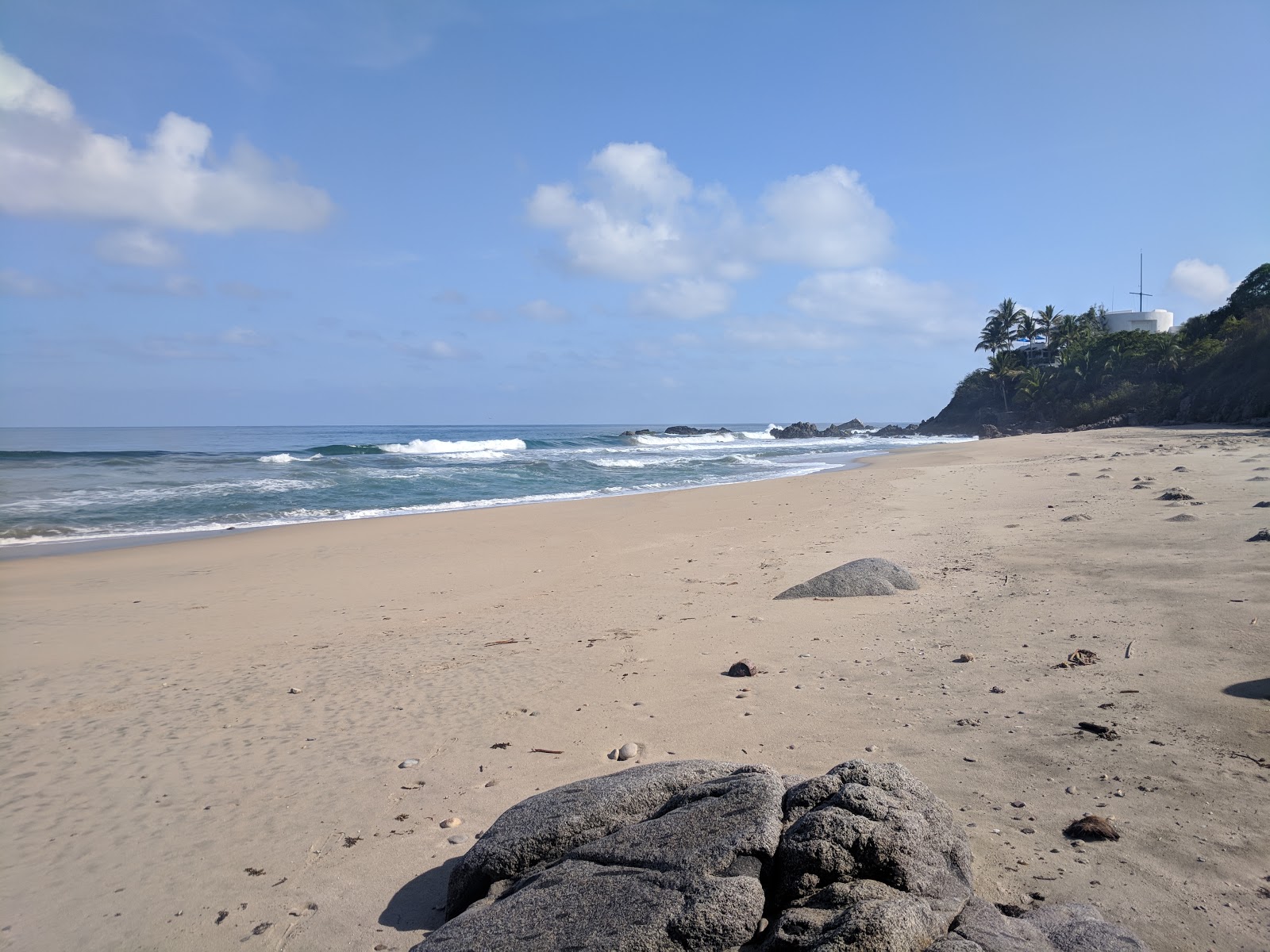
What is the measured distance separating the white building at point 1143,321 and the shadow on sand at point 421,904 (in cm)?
7621

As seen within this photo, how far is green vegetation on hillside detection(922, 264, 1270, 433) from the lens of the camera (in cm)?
3647

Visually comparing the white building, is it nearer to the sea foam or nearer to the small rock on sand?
the sea foam

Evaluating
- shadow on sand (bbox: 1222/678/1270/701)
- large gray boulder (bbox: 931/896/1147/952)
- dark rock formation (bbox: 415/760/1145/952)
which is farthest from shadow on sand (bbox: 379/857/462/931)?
shadow on sand (bbox: 1222/678/1270/701)

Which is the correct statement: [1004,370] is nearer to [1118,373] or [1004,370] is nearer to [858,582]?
[1118,373]

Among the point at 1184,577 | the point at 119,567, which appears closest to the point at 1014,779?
the point at 1184,577

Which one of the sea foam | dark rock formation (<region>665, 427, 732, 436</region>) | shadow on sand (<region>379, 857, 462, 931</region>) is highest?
dark rock formation (<region>665, 427, 732, 436</region>)

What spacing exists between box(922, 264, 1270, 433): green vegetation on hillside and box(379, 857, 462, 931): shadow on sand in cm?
4122

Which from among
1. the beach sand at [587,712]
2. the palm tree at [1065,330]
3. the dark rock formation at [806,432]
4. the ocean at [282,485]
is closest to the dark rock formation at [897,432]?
the dark rock formation at [806,432]

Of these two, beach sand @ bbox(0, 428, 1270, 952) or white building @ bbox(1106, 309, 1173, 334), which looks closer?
beach sand @ bbox(0, 428, 1270, 952)

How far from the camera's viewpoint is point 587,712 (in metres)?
5.35

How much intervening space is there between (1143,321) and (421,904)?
257ft

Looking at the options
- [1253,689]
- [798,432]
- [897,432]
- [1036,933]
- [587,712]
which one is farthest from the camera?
[798,432]

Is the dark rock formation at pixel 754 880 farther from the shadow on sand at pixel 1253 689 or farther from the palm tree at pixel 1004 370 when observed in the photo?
the palm tree at pixel 1004 370

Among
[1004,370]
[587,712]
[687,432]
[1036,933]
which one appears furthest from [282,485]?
[687,432]
